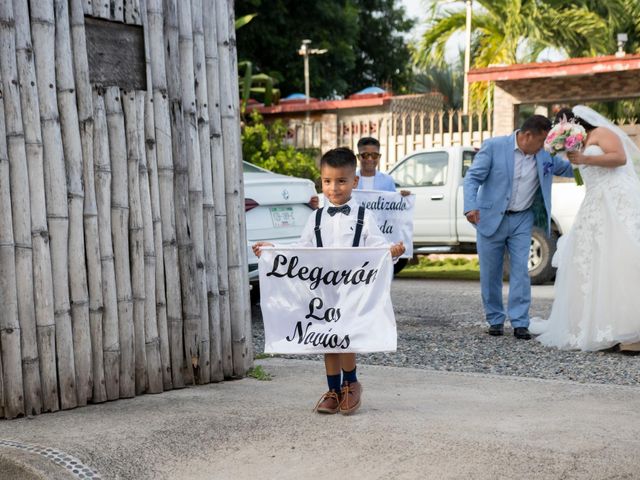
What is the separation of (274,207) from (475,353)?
2.48m

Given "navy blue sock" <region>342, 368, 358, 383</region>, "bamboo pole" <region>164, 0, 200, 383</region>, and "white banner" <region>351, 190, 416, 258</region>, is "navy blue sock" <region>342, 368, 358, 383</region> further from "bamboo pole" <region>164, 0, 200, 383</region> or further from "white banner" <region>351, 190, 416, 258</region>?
"white banner" <region>351, 190, 416, 258</region>

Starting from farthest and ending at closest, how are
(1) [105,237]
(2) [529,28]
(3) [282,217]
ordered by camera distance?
(2) [529,28]
(3) [282,217]
(1) [105,237]

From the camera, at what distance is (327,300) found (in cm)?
531

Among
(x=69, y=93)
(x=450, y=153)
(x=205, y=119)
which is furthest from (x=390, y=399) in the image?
(x=450, y=153)

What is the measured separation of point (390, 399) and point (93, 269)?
5.85ft

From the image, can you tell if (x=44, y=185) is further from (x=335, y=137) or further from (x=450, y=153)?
(x=335, y=137)

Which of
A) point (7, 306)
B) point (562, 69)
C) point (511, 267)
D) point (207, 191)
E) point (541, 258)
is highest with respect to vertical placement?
point (562, 69)

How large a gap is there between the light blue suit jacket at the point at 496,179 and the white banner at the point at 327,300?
3667mm

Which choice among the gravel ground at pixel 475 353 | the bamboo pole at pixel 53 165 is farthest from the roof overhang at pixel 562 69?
the bamboo pole at pixel 53 165

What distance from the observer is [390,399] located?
221 inches

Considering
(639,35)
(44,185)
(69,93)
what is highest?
(639,35)

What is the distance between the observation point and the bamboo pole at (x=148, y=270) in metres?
5.63

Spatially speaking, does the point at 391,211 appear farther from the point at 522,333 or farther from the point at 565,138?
the point at 565,138

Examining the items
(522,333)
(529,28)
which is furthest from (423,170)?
(529,28)
